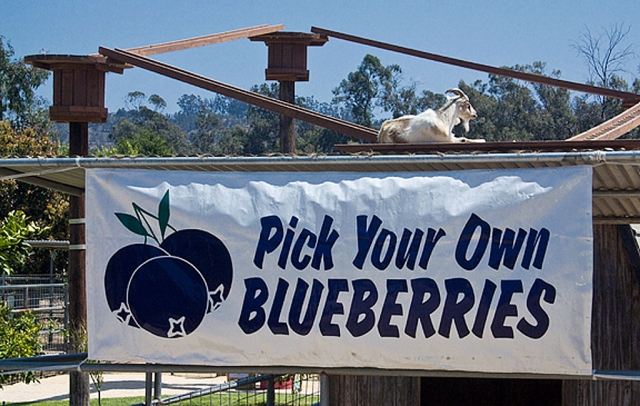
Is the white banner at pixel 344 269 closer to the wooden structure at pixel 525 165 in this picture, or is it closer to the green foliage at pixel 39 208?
the wooden structure at pixel 525 165

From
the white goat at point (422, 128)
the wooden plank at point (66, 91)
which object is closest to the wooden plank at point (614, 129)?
the white goat at point (422, 128)

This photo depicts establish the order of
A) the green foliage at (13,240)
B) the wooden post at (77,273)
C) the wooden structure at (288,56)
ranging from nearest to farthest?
the green foliage at (13,240)
the wooden post at (77,273)
the wooden structure at (288,56)

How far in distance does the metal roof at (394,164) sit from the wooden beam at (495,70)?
3407 millimetres

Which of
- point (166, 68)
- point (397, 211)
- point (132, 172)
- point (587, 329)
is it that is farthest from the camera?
point (166, 68)

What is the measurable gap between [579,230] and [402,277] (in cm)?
125

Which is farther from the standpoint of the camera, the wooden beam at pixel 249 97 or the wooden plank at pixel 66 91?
the wooden plank at pixel 66 91

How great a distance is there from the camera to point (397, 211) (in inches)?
245

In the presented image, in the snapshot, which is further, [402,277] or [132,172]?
[132,172]

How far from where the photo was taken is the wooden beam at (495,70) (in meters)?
10.4

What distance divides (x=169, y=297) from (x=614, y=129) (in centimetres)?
398

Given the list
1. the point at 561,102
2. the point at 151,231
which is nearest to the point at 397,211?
the point at 151,231

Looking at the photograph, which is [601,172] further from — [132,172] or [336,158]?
[132,172]

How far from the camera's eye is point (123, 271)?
6621mm

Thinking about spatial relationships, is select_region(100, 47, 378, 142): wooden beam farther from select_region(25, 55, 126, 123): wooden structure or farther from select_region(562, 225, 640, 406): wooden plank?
select_region(562, 225, 640, 406): wooden plank
